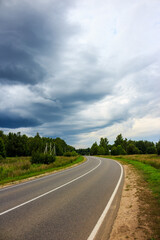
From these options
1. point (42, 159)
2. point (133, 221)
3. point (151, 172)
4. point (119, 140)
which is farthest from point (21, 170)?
point (119, 140)

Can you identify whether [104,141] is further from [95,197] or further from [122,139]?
[95,197]

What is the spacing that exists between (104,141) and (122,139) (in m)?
11.4

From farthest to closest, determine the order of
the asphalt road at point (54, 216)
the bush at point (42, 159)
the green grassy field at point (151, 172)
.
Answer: the bush at point (42, 159), the green grassy field at point (151, 172), the asphalt road at point (54, 216)

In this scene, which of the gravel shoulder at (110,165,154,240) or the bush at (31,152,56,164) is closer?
the gravel shoulder at (110,165,154,240)

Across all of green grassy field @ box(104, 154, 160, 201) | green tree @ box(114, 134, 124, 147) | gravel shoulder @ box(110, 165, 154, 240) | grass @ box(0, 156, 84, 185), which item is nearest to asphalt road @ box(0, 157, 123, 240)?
gravel shoulder @ box(110, 165, 154, 240)

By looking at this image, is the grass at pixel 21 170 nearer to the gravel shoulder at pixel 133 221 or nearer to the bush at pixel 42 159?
Answer: the bush at pixel 42 159

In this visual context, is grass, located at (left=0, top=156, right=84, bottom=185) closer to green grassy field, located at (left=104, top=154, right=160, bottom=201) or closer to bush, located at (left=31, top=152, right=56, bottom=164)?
bush, located at (left=31, top=152, right=56, bottom=164)

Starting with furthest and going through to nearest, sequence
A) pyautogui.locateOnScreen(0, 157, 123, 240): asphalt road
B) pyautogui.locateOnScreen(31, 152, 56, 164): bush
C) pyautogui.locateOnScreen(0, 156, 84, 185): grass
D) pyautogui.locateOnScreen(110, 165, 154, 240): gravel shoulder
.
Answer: pyautogui.locateOnScreen(31, 152, 56, 164): bush < pyautogui.locateOnScreen(0, 156, 84, 185): grass < pyautogui.locateOnScreen(0, 157, 123, 240): asphalt road < pyautogui.locateOnScreen(110, 165, 154, 240): gravel shoulder

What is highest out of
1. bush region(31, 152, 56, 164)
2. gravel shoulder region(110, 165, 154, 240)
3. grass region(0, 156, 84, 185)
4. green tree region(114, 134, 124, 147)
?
green tree region(114, 134, 124, 147)

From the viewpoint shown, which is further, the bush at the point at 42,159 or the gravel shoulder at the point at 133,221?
the bush at the point at 42,159

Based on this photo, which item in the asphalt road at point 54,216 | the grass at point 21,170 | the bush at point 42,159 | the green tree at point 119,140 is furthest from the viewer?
the green tree at point 119,140

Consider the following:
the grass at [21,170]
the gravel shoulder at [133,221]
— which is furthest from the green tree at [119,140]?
the gravel shoulder at [133,221]

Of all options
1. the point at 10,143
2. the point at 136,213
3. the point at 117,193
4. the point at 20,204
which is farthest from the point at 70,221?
the point at 10,143

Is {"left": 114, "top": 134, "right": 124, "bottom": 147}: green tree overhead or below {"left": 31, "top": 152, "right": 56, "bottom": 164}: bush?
overhead
